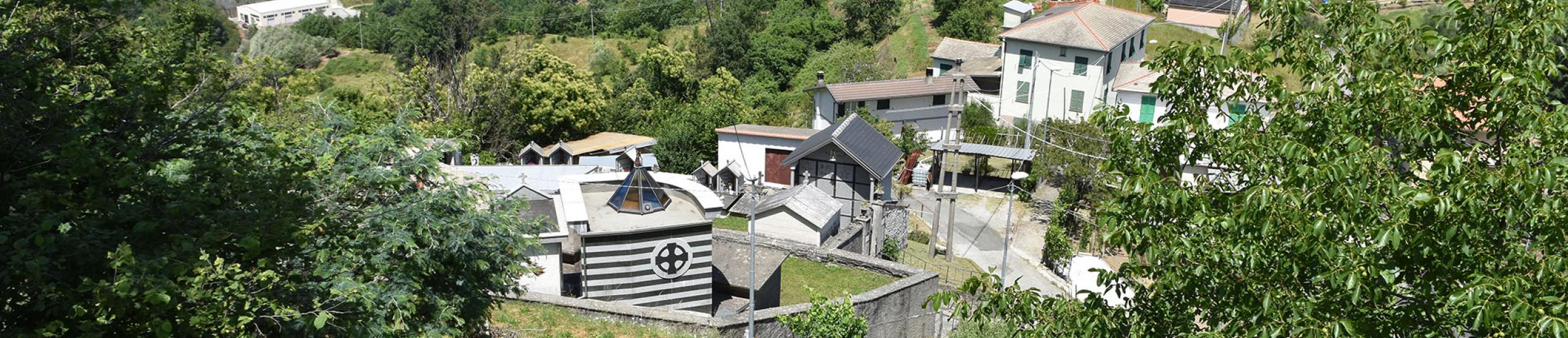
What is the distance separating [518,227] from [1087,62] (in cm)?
4048

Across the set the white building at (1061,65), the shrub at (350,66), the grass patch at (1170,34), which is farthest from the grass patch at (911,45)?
the shrub at (350,66)

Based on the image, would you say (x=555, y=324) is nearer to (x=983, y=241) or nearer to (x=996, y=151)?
(x=983, y=241)

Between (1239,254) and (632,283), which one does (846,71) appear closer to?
(632,283)

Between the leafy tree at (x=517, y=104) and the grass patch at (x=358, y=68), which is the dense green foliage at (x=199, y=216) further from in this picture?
the grass patch at (x=358, y=68)

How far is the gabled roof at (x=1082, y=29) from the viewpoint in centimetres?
5144

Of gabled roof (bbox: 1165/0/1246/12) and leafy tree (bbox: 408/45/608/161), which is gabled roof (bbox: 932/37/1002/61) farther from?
leafy tree (bbox: 408/45/608/161)

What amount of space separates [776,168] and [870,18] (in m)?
34.3

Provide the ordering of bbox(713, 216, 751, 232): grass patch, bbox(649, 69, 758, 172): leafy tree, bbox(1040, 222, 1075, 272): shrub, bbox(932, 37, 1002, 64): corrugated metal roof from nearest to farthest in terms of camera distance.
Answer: bbox(713, 216, 751, 232): grass patch → bbox(1040, 222, 1075, 272): shrub → bbox(649, 69, 758, 172): leafy tree → bbox(932, 37, 1002, 64): corrugated metal roof

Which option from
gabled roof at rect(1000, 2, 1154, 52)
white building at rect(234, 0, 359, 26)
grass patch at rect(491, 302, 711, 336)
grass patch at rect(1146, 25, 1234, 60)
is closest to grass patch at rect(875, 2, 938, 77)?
gabled roof at rect(1000, 2, 1154, 52)

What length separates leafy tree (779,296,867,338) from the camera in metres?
20.9

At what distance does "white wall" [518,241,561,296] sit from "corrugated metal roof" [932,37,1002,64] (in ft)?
132

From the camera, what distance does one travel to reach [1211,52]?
8812 mm

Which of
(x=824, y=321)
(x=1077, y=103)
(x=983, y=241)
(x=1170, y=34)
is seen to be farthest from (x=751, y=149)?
(x=1170, y=34)

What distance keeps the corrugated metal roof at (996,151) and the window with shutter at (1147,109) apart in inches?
315
